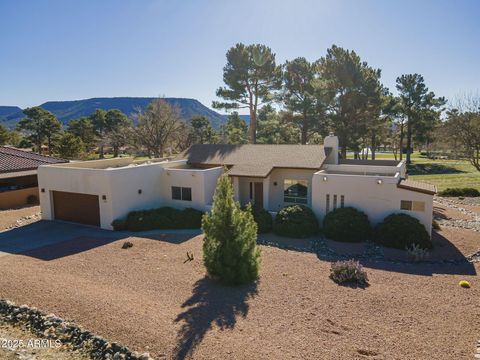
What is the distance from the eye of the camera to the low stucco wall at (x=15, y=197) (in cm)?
2575

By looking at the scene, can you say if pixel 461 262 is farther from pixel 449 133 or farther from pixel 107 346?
pixel 449 133

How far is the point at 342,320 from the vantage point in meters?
9.55

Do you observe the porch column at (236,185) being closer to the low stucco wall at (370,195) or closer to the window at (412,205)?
the low stucco wall at (370,195)

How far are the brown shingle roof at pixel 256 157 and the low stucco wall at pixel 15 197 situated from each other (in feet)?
42.1

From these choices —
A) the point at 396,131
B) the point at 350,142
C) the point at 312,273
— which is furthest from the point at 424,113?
the point at 312,273

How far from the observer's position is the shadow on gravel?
8445 millimetres

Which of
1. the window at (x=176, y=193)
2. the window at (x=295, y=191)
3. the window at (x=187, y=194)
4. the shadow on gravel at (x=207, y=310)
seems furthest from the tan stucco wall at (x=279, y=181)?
the shadow on gravel at (x=207, y=310)

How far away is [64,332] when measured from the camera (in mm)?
9031

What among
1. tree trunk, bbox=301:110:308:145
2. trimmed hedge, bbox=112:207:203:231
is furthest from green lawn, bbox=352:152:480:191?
trimmed hedge, bbox=112:207:203:231

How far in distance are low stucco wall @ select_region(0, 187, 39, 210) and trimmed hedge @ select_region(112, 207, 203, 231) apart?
40.3ft

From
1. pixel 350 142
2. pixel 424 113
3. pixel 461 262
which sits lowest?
pixel 461 262

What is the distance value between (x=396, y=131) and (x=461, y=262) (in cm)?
5104

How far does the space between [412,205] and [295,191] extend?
7.16m

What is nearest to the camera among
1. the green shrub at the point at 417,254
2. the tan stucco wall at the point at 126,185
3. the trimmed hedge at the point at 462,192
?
the green shrub at the point at 417,254
